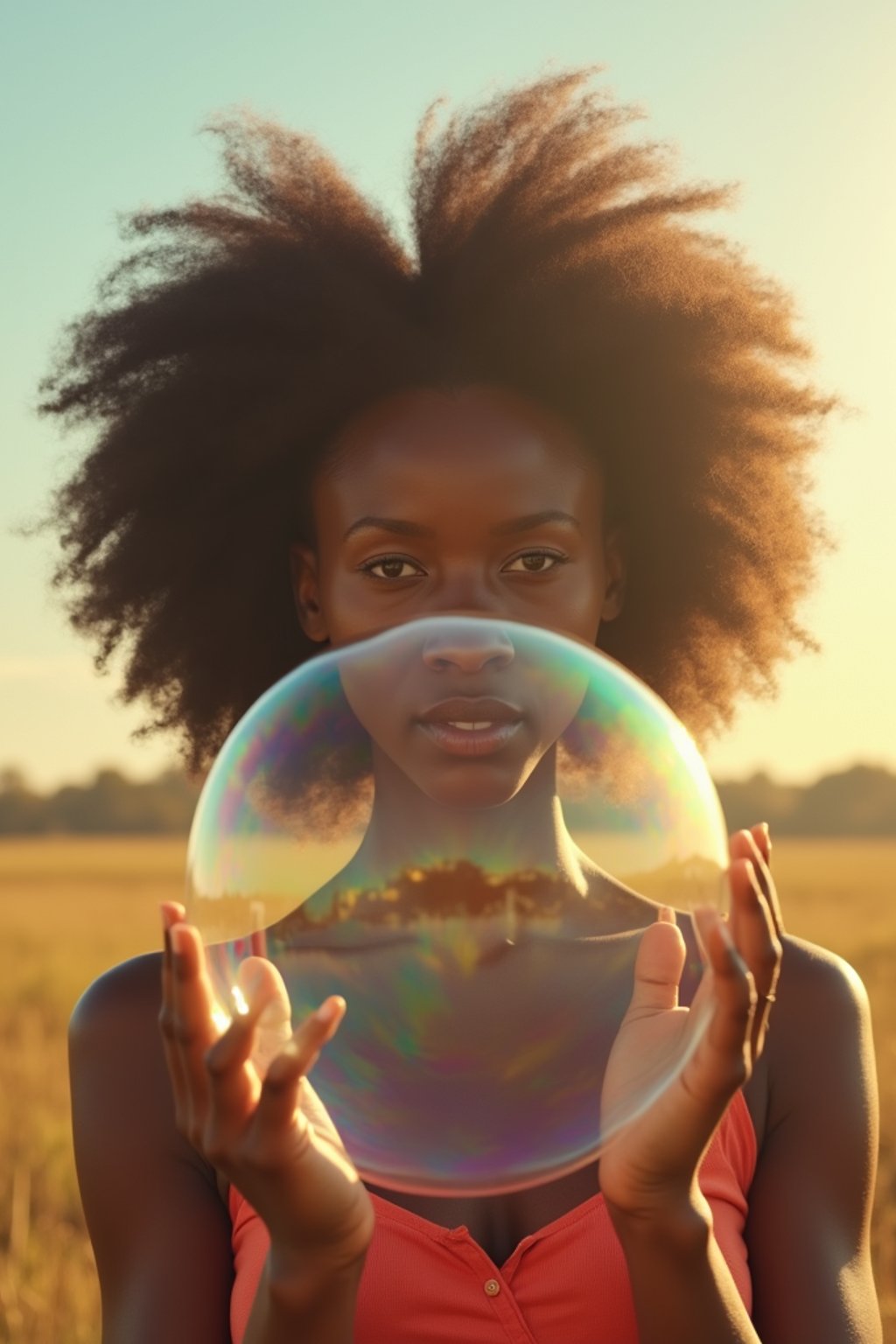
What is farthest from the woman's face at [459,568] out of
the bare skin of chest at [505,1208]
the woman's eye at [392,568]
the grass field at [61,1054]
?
the grass field at [61,1054]

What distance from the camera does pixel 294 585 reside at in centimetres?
364

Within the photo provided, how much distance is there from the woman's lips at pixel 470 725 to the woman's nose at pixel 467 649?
0.18 feet

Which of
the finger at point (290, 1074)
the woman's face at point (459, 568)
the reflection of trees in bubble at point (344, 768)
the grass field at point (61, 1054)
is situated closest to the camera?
the finger at point (290, 1074)

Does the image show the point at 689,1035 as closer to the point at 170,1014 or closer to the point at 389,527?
the point at 170,1014

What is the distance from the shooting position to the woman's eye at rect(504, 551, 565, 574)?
3096 mm

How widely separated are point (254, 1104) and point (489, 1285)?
2.68ft

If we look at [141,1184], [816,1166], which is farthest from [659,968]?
[141,1184]

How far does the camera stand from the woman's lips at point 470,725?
267cm

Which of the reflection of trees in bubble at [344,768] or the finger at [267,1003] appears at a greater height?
the reflection of trees in bubble at [344,768]

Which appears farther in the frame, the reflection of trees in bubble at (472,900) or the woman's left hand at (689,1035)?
the reflection of trees in bubble at (472,900)

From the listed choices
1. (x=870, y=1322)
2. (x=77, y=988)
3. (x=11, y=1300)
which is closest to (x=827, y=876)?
(x=77, y=988)

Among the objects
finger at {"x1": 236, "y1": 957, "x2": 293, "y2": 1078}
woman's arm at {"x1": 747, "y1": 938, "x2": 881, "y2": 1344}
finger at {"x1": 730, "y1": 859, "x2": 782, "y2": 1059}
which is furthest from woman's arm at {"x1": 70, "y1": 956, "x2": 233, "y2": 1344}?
finger at {"x1": 730, "y1": 859, "x2": 782, "y2": 1059}

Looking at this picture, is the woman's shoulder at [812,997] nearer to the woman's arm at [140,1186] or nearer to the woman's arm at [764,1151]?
the woman's arm at [764,1151]

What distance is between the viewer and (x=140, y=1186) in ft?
10.9
